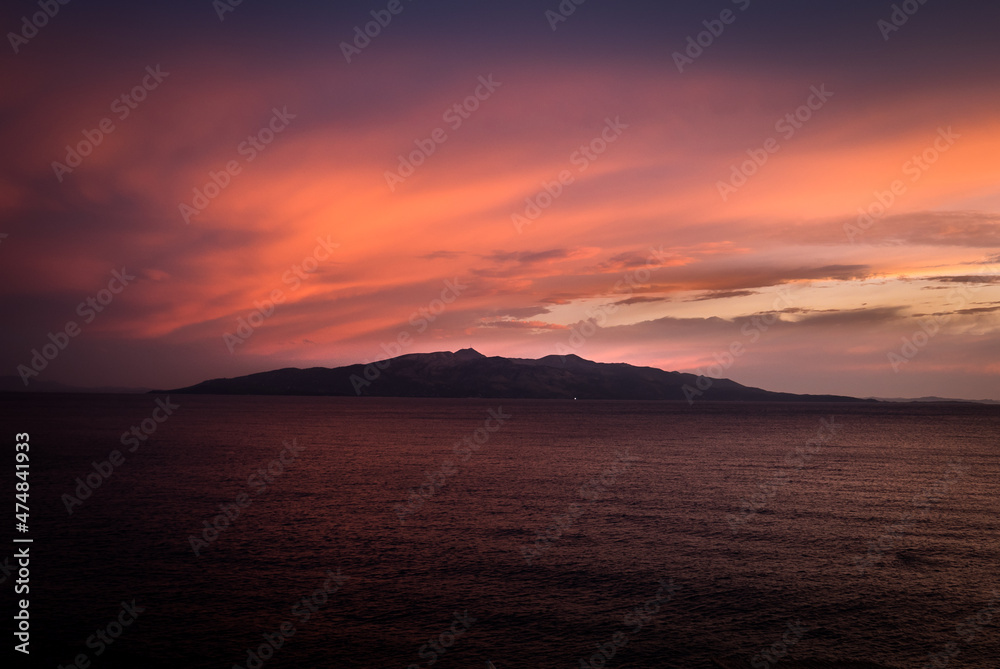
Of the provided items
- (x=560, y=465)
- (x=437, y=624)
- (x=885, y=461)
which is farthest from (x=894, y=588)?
(x=885, y=461)

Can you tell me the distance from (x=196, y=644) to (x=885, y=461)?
96324 mm

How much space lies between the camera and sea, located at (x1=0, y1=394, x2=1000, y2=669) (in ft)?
83.6

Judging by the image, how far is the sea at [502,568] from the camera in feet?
83.6

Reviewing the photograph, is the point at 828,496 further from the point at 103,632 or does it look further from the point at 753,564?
the point at 103,632

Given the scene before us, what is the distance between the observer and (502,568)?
116ft

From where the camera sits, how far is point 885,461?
3597 inches

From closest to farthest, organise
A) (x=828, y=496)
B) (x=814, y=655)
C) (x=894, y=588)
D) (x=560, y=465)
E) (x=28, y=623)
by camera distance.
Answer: (x=814, y=655)
(x=28, y=623)
(x=894, y=588)
(x=828, y=496)
(x=560, y=465)

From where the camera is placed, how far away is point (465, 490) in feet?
204

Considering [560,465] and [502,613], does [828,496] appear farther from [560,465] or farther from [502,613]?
[502,613]

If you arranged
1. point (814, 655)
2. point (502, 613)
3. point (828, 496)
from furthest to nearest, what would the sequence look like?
1. point (828, 496)
2. point (502, 613)
3. point (814, 655)

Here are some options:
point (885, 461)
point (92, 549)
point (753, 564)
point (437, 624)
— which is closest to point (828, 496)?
point (753, 564)

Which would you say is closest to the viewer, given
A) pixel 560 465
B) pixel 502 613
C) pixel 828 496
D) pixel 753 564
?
pixel 502 613

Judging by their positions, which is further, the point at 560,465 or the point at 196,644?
the point at 560,465

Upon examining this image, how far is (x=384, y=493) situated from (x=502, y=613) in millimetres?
33414
